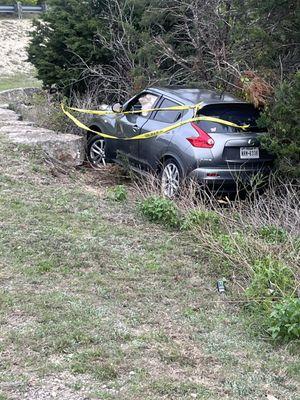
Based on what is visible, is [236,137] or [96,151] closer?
[236,137]

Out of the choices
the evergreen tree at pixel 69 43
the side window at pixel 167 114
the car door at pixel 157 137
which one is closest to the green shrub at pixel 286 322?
the car door at pixel 157 137

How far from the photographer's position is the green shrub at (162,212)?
6906 millimetres

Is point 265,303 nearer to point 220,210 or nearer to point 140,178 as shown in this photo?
point 220,210

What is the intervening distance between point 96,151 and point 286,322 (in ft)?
21.7

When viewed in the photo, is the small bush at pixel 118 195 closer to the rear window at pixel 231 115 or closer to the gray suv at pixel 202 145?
the gray suv at pixel 202 145

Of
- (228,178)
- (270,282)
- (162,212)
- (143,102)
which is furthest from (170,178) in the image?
(270,282)

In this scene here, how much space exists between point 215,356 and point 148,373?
0.54 metres

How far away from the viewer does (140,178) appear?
9094mm

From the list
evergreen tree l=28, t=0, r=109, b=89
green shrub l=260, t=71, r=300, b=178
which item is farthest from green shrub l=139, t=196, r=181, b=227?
evergreen tree l=28, t=0, r=109, b=89

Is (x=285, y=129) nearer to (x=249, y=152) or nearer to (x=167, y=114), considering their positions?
(x=249, y=152)

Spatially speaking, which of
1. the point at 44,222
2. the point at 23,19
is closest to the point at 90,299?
the point at 44,222

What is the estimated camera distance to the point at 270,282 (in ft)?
16.4

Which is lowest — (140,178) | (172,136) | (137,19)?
(140,178)

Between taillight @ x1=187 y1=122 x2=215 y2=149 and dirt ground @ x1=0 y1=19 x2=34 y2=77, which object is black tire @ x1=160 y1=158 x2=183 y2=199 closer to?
taillight @ x1=187 y1=122 x2=215 y2=149
